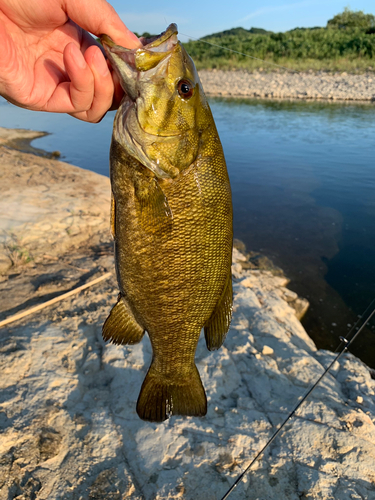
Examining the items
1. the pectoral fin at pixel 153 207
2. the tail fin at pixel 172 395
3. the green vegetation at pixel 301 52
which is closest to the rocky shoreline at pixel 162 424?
the tail fin at pixel 172 395

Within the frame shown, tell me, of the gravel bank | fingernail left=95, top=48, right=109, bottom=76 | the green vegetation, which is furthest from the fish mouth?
the green vegetation

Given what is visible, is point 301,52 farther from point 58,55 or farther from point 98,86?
point 98,86

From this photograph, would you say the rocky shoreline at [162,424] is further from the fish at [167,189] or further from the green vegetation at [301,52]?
the green vegetation at [301,52]

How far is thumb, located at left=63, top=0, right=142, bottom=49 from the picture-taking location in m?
1.80

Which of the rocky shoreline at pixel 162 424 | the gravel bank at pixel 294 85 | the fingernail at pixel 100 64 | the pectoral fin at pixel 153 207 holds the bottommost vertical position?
the rocky shoreline at pixel 162 424

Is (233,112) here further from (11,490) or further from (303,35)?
(303,35)

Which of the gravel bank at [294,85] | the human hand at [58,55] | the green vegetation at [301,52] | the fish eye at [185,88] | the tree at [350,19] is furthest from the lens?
the tree at [350,19]

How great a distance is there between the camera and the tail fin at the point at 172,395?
2.12 meters

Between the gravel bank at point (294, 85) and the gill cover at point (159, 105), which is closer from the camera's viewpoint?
the gill cover at point (159, 105)

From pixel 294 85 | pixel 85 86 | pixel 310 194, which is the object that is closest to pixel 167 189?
pixel 85 86

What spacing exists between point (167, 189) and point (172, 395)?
1.29m

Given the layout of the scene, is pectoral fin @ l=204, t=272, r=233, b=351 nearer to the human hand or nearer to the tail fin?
the tail fin

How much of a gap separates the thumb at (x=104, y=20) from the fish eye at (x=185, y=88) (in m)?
0.36

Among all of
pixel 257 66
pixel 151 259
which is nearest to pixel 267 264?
pixel 151 259
